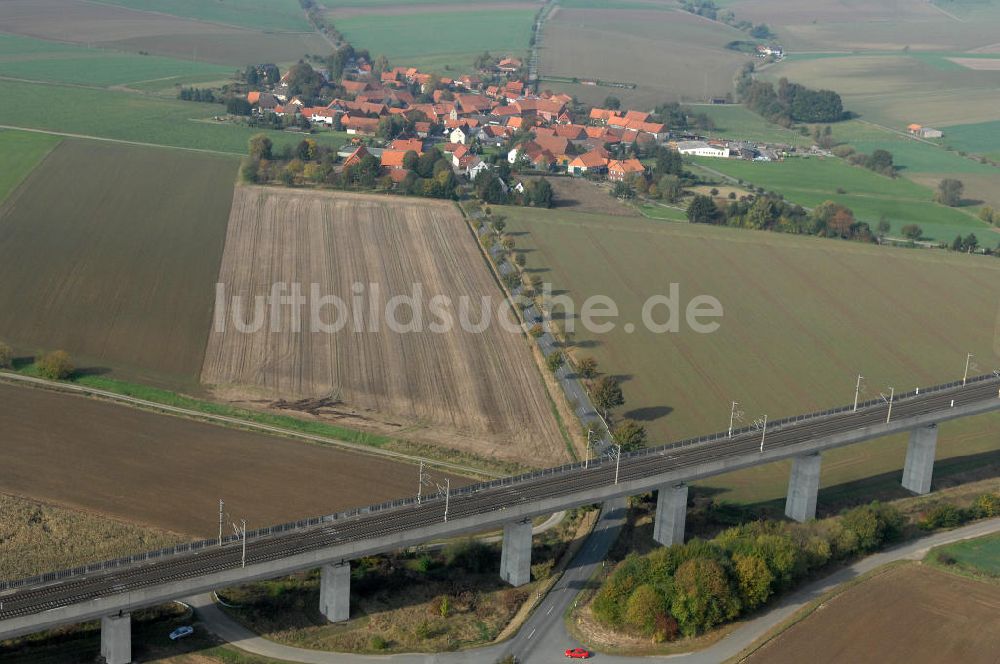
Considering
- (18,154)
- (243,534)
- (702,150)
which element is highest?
(702,150)

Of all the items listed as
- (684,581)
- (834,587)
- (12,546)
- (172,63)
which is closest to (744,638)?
(684,581)

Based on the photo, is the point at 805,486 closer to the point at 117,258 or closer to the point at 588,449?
the point at 588,449

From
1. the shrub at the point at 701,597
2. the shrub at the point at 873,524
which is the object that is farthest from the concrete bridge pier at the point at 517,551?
the shrub at the point at 873,524

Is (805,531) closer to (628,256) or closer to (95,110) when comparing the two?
(628,256)

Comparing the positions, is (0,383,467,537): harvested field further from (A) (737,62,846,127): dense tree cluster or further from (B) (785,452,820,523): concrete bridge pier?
(A) (737,62,846,127): dense tree cluster

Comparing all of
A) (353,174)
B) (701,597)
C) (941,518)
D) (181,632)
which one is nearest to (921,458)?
(941,518)
